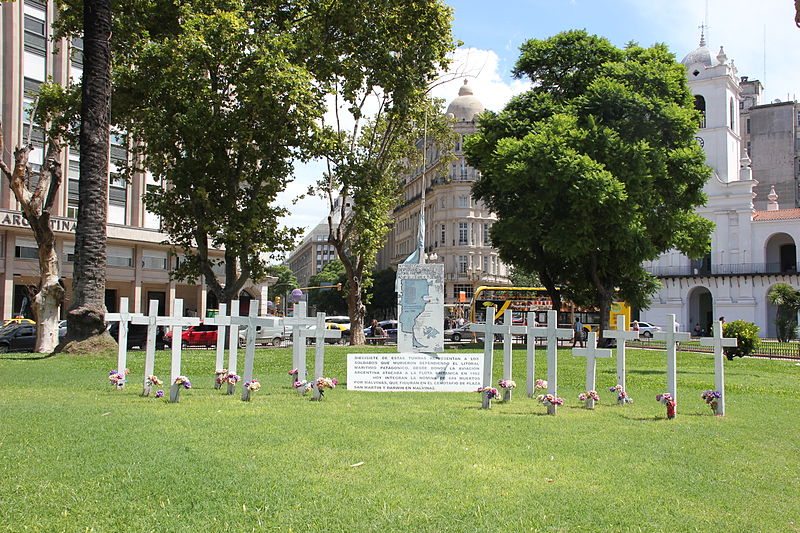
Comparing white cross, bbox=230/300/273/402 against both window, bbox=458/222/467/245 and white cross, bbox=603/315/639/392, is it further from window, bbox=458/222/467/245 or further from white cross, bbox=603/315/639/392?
window, bbox=458/222/467/245

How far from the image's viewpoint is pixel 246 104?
23.4m

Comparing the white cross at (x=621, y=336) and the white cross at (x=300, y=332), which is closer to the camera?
the white cross at (x=621, y=336)

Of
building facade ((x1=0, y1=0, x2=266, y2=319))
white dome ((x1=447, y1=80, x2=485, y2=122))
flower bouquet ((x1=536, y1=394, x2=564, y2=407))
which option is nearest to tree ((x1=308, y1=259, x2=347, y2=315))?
white dome ((x1=447, y1=80, x2=485, y2=122))

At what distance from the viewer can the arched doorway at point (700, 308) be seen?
5878 centimetres

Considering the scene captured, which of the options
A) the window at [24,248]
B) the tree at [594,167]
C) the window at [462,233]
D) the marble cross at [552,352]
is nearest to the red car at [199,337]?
the window at [24,248]

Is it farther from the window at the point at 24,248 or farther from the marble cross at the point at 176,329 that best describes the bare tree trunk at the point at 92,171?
the window at the point at 24,248

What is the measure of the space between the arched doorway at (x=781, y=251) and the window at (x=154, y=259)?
4418cm

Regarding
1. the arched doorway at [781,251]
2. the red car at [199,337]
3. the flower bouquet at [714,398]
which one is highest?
the arched doorway at [781,251]

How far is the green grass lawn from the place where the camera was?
492 cm

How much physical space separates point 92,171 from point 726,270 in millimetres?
49453

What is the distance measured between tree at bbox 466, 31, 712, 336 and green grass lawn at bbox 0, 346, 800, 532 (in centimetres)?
1807

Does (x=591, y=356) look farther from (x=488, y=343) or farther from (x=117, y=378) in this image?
(x=117, y=378)

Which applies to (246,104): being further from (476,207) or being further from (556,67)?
(476,207)

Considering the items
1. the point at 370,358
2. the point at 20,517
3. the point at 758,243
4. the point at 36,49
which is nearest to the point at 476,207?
the point at 758,243
